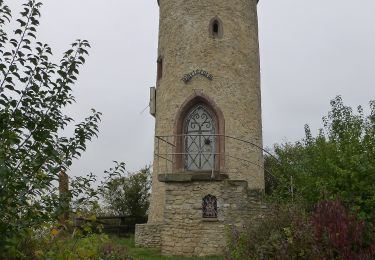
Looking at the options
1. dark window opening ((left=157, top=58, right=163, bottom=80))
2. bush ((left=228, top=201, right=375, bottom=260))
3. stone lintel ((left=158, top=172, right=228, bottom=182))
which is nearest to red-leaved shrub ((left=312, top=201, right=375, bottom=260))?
bush ((left=228, top=201, right=375, bottom=260))

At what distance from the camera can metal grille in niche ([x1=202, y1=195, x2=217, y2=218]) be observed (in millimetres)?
10641

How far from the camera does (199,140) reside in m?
13.5

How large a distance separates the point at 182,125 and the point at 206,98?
44.9 inches

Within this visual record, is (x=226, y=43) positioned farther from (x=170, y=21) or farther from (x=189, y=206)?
(x=189, y=206)

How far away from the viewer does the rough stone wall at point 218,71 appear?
13219 millimetres

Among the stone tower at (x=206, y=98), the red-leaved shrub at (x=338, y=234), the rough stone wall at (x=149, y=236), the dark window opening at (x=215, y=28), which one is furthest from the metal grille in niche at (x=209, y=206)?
the dark window opening at (x=215, y=28)

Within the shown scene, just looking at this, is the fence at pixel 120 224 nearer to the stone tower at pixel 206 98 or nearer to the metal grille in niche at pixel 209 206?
the stone tower at pixel 206 98

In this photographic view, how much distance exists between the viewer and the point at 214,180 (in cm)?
1074

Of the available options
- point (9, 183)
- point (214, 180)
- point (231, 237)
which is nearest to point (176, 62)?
point (214, 180)

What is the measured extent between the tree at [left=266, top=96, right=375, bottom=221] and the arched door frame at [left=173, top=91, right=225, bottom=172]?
2.57 m

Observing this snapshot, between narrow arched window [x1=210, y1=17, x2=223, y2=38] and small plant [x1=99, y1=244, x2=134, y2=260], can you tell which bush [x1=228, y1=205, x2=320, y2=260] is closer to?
small plant [x1=99, y1=244, x2=134, y2=260]

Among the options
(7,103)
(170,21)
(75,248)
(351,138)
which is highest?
(170,21)

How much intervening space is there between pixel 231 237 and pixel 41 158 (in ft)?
13.3

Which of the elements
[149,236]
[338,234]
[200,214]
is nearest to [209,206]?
[200,214]
